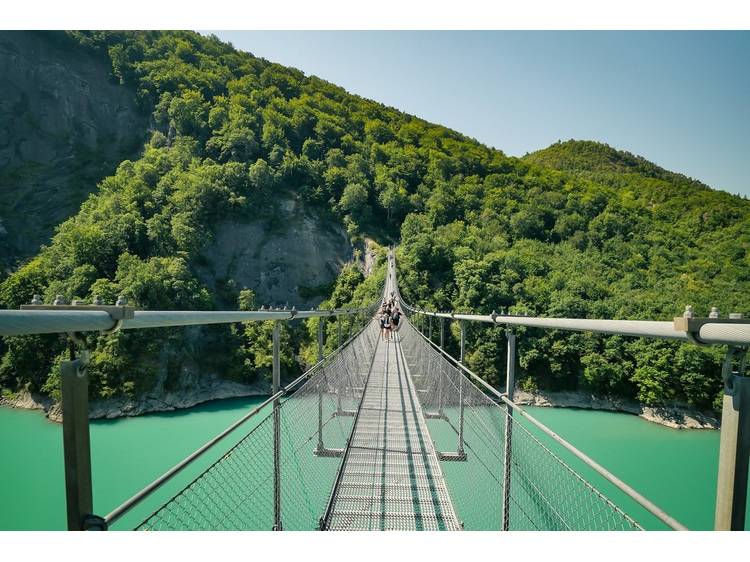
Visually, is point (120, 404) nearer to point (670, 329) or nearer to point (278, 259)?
point (278, 259)

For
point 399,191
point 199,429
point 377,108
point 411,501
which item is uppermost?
point 377,108

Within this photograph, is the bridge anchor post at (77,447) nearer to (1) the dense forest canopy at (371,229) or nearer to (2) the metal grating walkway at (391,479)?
(2) the metal grating walkway at (391,479)

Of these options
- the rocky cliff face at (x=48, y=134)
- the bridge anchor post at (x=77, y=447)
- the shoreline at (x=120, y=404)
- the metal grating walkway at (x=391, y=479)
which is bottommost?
the shoreline at (x=120, y=404)

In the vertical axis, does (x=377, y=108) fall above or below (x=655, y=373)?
above

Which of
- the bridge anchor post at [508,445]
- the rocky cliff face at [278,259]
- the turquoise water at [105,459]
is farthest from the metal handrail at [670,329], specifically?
the rocky cliff face at [278,259]

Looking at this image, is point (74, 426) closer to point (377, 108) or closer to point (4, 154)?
point (4, 154)

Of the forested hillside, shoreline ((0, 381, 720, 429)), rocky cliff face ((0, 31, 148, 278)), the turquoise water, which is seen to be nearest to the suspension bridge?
the turquoise water

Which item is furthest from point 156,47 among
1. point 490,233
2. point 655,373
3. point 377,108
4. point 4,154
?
point 655,373
